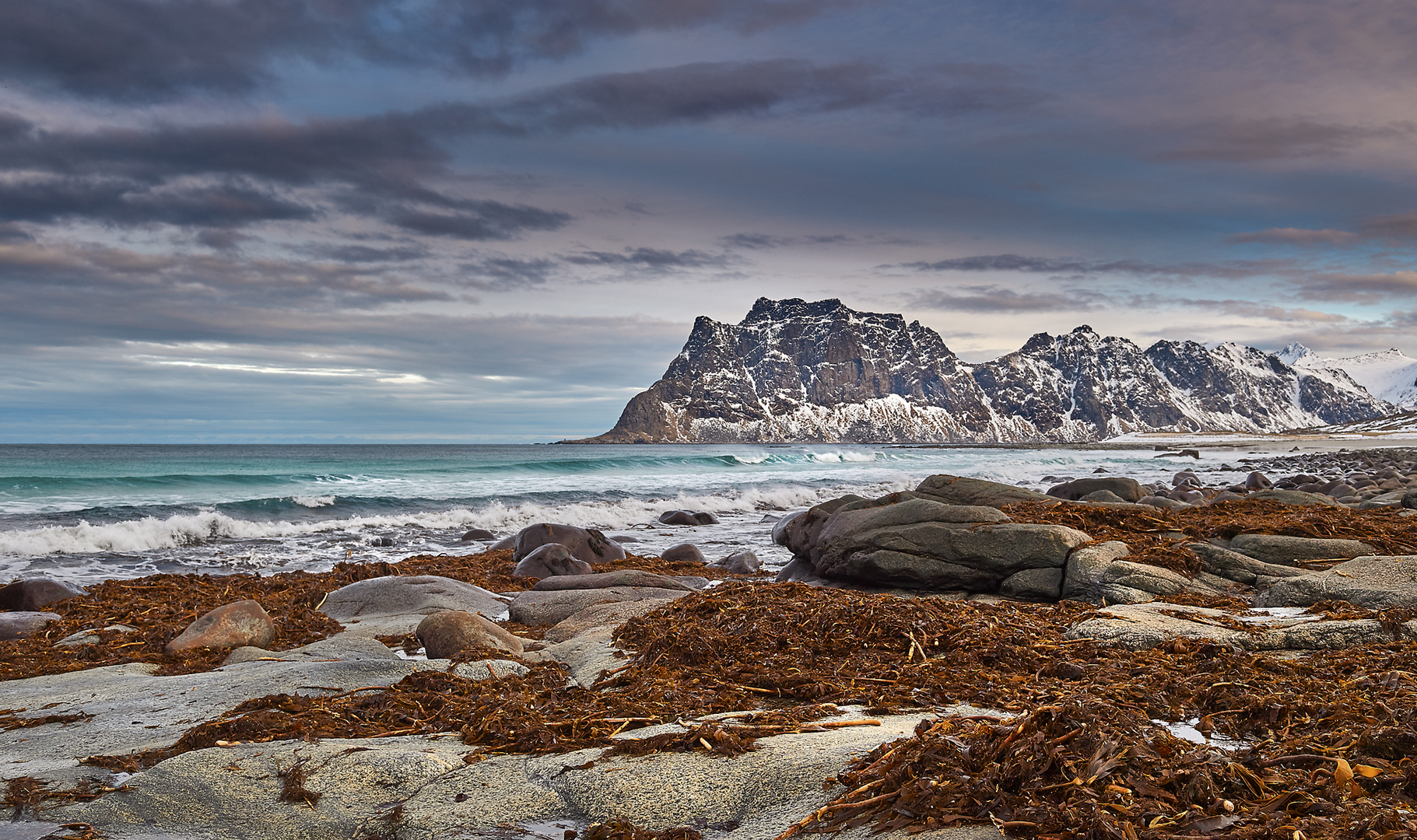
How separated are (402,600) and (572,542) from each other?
18.6 feet

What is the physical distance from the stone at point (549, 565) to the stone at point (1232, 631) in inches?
337

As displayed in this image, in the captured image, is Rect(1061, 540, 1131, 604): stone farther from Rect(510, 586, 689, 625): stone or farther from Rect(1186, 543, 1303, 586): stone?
Rect(510, 586, 689, 625): stone

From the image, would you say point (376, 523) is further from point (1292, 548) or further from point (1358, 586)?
point (1358, 586)

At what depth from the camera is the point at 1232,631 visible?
4.98m

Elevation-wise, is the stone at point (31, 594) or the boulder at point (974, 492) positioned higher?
the boulder at point (974, 492)

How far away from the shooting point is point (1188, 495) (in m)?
20.1

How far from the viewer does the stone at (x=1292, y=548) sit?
779 centimetres

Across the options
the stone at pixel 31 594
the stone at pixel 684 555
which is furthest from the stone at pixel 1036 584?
the stone at pixel 31 594

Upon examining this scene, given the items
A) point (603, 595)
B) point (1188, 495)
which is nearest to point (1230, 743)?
point (603, 595)

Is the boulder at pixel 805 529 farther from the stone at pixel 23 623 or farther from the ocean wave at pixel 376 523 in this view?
the stone at pixel 23 623

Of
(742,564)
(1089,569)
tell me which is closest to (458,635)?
(1089,569)

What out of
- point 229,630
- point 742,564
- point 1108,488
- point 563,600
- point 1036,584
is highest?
point 1108,488

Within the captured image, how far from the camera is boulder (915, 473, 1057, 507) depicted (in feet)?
37.6

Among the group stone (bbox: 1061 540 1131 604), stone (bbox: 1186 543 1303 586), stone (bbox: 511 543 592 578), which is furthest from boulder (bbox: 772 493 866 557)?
stone (bbox: 1186 543 1303 586)
